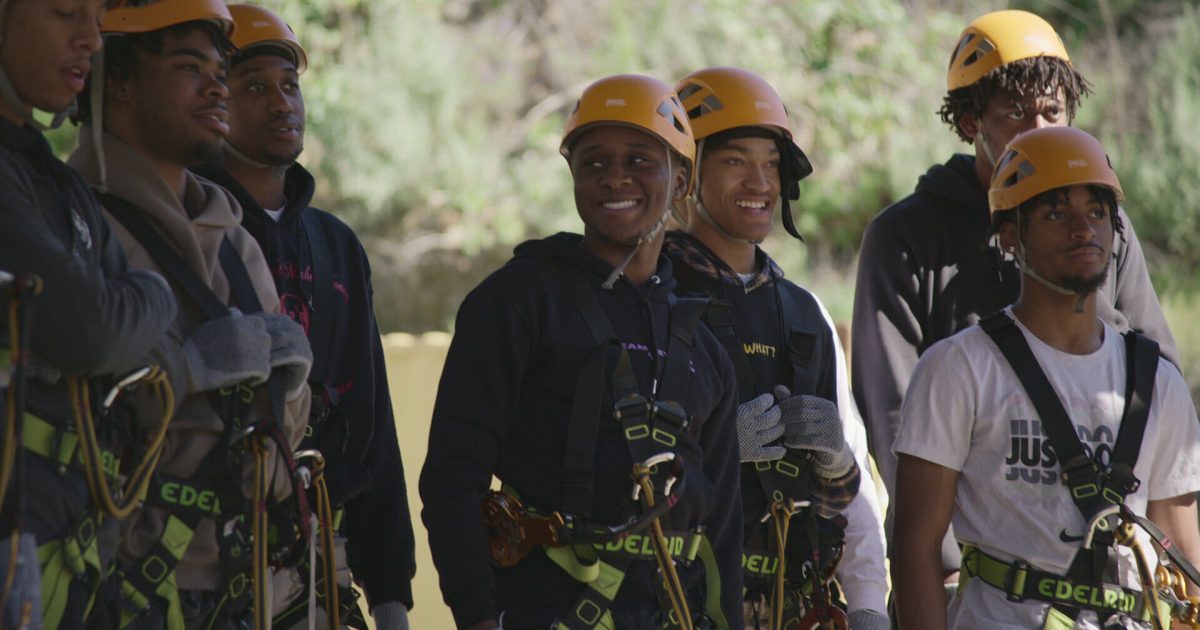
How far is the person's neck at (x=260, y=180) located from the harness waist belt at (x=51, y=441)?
154cm

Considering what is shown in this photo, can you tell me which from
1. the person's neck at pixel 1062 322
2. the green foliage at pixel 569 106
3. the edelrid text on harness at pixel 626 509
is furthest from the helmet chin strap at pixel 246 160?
the green foliage at pixel 569 106

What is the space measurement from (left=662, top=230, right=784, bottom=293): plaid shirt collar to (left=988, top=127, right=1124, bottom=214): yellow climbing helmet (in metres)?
0.71

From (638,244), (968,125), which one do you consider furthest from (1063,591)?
(968,125)

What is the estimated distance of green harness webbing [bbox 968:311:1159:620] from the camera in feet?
13.2

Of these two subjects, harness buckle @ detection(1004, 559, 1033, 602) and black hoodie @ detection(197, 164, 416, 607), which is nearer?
harness buckle @ detection(1004, 559, 1033, 602)

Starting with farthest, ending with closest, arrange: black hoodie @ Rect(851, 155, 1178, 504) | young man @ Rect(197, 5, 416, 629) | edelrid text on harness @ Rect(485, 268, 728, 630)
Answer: black hoodie @ Rect(851, 155, 1178, 504), young man @ Rect(197, 5, 416, 629), edelrid text on harness @ Rect(485, 268, 728, 630)

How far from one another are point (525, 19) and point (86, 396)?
12.4 meters

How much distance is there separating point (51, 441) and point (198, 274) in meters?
0.64

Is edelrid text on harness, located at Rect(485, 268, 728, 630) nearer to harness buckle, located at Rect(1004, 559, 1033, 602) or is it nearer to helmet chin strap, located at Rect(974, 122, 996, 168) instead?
harness buckle, located at Rect(1004, 559, 1033, 602)

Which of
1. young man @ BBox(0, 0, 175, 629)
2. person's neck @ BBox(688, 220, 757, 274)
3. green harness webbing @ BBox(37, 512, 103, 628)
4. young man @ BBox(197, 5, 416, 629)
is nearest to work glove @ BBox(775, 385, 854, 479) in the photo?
person's neck @ BBox(688, 220, 757, 274)

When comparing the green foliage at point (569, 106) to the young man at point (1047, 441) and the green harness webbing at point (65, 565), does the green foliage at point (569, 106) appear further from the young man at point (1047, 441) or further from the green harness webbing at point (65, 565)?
the green harness webbing at point (65, 565)

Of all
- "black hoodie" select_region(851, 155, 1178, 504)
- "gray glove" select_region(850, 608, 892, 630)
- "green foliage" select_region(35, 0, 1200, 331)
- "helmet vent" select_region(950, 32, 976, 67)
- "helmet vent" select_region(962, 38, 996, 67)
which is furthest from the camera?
"green foliage" select_region(35, 0, 1200, 331)

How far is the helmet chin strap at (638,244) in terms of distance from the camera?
12.7 feet

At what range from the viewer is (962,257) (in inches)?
197
